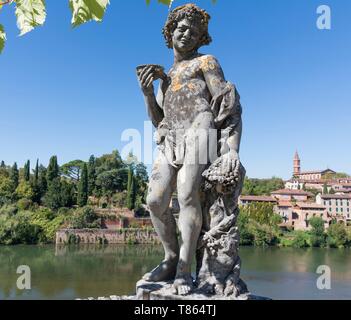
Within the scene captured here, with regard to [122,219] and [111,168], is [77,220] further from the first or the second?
[111,168]

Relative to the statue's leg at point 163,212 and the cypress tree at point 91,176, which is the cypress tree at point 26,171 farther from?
the statue's leg at point 163,212

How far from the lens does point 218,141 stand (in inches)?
135

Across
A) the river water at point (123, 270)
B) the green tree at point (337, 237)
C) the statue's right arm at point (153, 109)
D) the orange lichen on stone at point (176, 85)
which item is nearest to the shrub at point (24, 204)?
the river water at point (123, 270)

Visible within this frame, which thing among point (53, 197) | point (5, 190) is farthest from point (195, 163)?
point (5, 190)

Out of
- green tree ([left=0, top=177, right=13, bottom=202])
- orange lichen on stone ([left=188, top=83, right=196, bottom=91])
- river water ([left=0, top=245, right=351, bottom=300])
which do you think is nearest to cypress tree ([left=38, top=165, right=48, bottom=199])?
green tree ([left=0, top=177, right=13, bottom=202])

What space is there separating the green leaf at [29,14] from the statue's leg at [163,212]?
2.10 m

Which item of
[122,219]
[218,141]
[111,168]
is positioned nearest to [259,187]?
[111,168]

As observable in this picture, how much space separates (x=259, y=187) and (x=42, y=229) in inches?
1439

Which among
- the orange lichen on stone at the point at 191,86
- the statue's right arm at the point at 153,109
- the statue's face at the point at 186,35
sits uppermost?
the statue's face at the point at 186,35

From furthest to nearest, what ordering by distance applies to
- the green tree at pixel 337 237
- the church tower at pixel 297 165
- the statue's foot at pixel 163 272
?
the church tower at pixel 297 165
the green tree at pixel 337 237
the statue's foot at pixel 163 272

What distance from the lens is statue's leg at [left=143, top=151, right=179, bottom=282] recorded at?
10.9 ft

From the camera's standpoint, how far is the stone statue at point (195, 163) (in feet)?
10.4

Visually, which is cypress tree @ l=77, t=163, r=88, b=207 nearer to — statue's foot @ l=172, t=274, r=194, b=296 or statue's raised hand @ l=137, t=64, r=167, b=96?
statue's raised hand @ l=137, t=64, r=167, b=96

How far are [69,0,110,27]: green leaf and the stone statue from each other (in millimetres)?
2020
